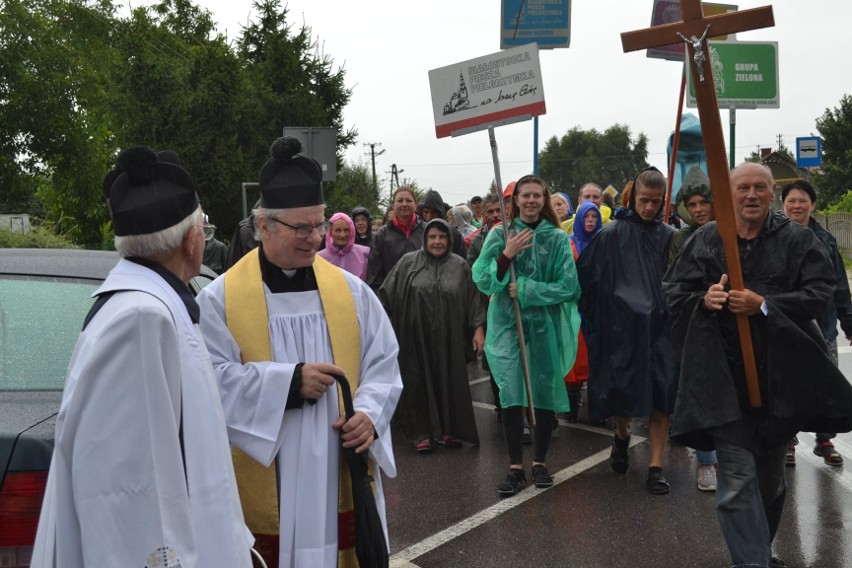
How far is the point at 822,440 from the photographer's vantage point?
6.68 metres

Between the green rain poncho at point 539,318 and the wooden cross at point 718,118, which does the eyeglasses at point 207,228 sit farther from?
the wooden cross at point 718,118

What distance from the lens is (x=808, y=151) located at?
52.8ft

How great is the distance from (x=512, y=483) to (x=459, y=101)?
267 centimetres

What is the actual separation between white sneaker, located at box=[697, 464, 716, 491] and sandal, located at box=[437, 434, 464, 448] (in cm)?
198

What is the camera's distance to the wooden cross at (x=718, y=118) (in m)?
4.04

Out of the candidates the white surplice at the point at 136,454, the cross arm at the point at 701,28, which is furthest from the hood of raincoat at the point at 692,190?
the white surplice at the point at 136,454

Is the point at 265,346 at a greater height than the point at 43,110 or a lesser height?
lesser

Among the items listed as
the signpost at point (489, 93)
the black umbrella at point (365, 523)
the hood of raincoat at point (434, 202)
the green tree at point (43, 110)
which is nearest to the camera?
the black umbrella at point (365, 523)

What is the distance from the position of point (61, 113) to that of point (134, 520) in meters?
20.6

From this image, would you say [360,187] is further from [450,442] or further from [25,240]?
[450,442]

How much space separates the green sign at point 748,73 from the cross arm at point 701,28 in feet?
15.8

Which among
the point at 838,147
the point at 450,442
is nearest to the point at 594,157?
the point at 838,147

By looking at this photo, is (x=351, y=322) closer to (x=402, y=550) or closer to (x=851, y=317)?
(x=402, y=550)

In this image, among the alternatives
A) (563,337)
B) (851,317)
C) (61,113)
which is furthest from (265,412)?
(61,113)
